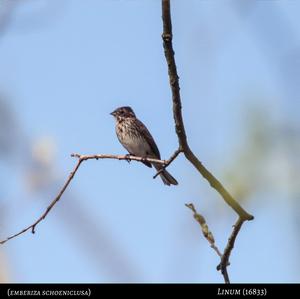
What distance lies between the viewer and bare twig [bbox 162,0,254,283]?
2.88 meters

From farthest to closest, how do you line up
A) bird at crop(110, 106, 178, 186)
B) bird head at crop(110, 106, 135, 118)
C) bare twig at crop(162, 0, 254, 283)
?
bird head at crop(110, 106, 135, 118) → bird at crop(110, 106, 178, 186) → bare twig at crop(162, 0, 254, 283)

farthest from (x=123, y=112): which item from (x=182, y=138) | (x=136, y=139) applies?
(x=182, y=138)

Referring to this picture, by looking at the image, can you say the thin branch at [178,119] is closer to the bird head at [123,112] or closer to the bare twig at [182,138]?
the bare twig at [182,138]

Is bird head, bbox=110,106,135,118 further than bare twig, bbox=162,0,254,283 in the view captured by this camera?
Yes

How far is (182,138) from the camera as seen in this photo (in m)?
3.47

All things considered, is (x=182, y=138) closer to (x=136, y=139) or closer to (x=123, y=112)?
(x=136, y=139)

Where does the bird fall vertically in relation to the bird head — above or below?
below

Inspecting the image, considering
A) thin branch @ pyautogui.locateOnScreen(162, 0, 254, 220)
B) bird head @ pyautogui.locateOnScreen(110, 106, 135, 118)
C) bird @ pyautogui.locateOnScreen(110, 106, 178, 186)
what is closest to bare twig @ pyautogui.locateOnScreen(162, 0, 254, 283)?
thin branch @ pyautogui.locateOnScreen(162, 0, 254, 220)

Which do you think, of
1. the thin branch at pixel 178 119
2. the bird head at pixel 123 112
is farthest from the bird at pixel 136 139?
the thin branch at pixel 178 119

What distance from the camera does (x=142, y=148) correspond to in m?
→ 10.5

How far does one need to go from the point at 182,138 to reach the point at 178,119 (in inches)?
6.6

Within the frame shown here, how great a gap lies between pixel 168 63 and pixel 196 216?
39.8 inches

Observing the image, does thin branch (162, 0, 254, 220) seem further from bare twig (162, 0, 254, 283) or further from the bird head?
the bird head
